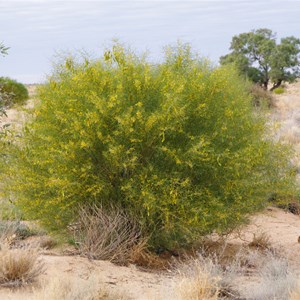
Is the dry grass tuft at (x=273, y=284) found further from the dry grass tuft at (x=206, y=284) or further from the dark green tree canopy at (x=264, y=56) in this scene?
the dark green tree canopy at (x=264, y=56)

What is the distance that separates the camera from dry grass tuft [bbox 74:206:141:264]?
36.2ft

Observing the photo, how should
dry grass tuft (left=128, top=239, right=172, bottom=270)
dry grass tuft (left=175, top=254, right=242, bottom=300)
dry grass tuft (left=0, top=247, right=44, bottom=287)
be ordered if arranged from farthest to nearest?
dry grass tuft (left=128, top=239, right=172, bottom=270) → dry grass tuft (left=0, top=247, right=44, bottom=287) → dry grass tuft (left=175, top=254, right=242, bottom=300)

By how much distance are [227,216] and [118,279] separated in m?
2.45

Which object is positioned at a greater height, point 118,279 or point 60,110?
point 60,110

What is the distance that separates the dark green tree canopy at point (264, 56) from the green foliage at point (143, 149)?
43583mm

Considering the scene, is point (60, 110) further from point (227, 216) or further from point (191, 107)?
point (227, 216)

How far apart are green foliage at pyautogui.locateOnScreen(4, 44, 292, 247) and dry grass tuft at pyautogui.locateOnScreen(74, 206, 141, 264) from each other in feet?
0.63

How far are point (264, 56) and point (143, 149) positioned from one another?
46523 mm

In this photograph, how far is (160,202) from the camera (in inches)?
431

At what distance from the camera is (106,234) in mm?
11008

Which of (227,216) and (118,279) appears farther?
(227,216)

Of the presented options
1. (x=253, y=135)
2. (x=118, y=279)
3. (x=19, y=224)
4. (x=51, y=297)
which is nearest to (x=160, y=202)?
(x=118, y=279)

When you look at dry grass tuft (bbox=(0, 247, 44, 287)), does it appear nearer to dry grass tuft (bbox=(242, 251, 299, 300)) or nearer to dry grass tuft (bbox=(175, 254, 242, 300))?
dry grass tuft (bbox=(175, 254, 242, 300))

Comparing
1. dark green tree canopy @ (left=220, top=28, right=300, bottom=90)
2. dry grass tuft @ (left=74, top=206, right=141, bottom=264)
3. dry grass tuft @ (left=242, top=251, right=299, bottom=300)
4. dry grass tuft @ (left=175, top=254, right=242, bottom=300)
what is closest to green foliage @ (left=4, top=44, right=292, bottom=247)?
dry grass tuft @ (left=74, top=206, right=141, bottom=264)
